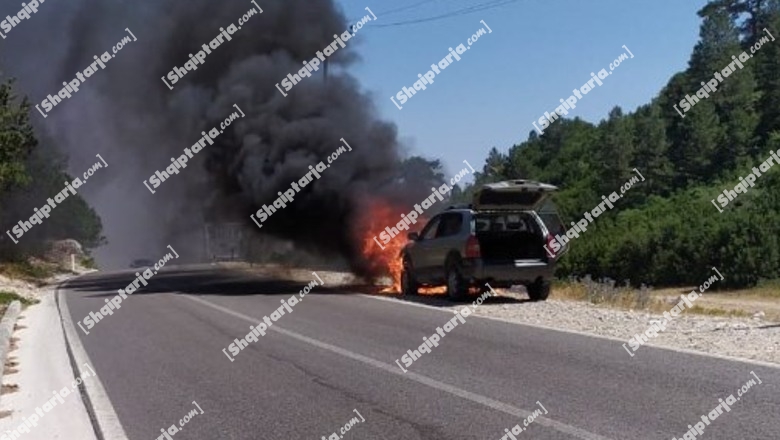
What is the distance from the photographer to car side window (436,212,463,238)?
15961 mm

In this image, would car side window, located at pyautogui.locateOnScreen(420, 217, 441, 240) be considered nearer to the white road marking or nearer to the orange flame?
the orange flame

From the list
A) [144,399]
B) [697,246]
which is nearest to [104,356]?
[144,399]

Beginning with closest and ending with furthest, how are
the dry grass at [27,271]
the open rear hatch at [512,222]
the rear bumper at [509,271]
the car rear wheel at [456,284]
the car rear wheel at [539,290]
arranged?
the rear bumper at [509,271] → the open rear hatch at [512,222] → the car rear wheel at [456,284] → the car rear wheel at [539,290] → the dry grass at [27,271]

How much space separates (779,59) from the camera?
173 feet

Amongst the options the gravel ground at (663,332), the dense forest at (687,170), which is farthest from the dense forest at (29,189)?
the dense forest at (687,170)

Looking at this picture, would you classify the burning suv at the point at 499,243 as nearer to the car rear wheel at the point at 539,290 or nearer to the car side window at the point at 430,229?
the car rear wheel at the point at 539,290

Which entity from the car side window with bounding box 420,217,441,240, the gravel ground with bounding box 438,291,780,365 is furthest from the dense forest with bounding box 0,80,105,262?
the gravel ground with bounding box 438,291,780,365

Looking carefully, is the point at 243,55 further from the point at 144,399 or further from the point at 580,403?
the point at 580,403

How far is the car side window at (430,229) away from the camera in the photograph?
17.0m

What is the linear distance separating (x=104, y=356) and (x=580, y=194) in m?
41.9

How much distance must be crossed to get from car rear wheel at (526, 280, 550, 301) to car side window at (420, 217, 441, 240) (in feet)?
7.24

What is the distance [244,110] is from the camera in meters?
24.8

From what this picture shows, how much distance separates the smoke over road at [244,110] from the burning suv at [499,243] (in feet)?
21.3

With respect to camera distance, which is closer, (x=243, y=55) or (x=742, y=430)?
(x=742, y=430)
